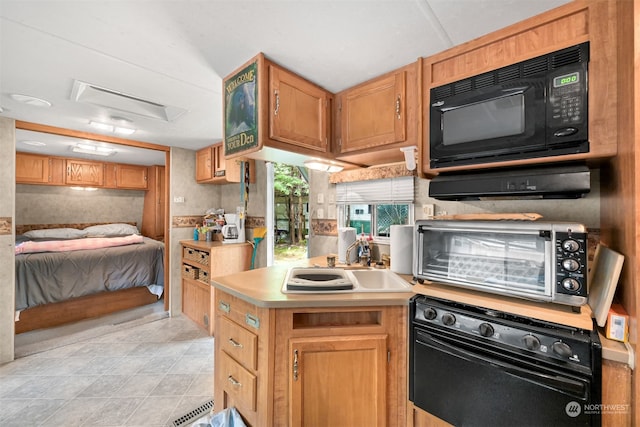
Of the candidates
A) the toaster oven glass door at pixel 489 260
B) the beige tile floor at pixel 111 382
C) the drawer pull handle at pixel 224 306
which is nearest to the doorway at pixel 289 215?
the beige tile floor at pixel 111 382

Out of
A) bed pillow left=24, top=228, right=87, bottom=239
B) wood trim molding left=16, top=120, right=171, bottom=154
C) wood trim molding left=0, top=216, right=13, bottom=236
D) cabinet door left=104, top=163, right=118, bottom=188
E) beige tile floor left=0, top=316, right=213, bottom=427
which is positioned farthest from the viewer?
cabinet door left=104, top=163, right=118, bottom=188

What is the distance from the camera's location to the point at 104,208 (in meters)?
5.06

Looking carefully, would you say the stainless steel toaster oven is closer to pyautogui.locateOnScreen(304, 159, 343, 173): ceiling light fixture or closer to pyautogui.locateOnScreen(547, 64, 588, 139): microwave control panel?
pyautogui.locateOnScreen(547, 64, 588, 139): microwave control panel

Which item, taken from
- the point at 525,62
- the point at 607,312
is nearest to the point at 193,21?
the point at 525,62

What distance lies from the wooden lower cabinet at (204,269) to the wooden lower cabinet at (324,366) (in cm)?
178

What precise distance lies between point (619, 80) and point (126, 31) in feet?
6.88

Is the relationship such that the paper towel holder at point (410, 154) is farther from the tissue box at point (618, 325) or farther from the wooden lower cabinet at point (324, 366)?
the tissue box at point (618, 325)

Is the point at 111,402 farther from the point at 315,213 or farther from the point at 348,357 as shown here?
the point at 315,213

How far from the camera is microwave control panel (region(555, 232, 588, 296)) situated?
3.21 feet

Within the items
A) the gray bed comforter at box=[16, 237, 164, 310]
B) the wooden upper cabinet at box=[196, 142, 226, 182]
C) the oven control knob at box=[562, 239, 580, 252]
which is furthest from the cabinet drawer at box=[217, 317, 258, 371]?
the gray bed comforter at box=[16, 237, 164, 310]

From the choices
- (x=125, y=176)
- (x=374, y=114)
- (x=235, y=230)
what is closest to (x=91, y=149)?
(x=125, y=176)

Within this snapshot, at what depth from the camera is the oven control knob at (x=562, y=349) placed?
0.94 metres

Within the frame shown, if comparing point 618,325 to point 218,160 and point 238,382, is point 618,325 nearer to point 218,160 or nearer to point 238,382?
point 238,382

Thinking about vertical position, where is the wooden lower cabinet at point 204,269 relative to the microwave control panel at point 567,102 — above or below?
below
